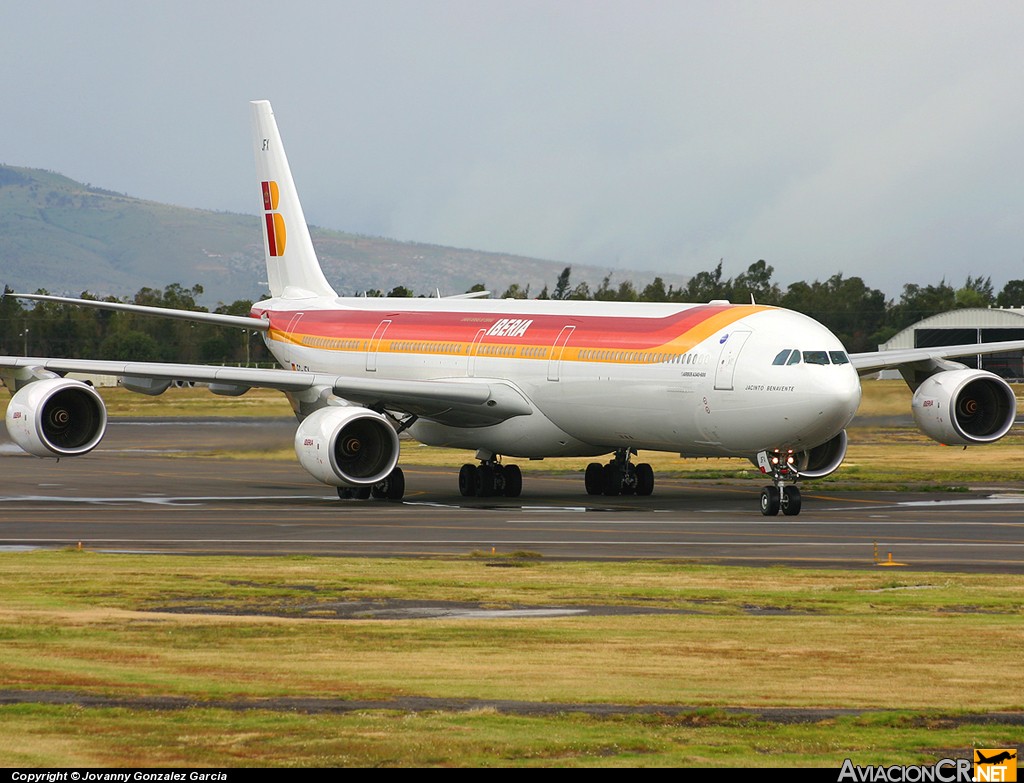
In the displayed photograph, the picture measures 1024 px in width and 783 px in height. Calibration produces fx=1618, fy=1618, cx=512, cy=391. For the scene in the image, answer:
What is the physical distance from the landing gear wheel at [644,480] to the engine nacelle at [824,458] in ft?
11.0

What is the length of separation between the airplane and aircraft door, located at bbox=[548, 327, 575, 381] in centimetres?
4

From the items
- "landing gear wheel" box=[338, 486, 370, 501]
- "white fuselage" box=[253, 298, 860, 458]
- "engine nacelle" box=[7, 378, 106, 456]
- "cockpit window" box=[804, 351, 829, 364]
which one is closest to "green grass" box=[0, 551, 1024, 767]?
"white fuselage" box=[253, 298, 860, 458]

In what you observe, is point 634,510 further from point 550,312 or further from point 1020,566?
point 1020,566

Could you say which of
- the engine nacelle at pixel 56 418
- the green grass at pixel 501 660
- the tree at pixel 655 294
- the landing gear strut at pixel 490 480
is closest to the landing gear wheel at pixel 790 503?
the landing gear strut at pixel 490 480

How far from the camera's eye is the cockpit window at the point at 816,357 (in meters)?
29.2

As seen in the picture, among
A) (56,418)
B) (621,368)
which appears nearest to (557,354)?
Result: (621,368)

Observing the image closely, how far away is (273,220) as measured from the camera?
4550cm

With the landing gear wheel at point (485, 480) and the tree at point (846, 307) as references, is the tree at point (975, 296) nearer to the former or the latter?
the tree at point (846, 307)

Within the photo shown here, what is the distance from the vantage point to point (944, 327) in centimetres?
11012

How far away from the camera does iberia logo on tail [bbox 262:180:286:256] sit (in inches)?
1783

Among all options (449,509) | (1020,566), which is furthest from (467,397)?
(1020,566)

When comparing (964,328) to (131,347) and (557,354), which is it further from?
(557,354)

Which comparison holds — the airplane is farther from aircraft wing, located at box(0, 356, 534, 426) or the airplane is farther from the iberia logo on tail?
the iberia logo on tail

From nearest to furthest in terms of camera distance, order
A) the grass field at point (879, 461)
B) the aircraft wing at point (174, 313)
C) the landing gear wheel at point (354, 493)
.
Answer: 1. the landing gear wheel at point (354, 493)
2. the aircraft wing at point (174, 313)
3. the grass field at point (879, 461)
